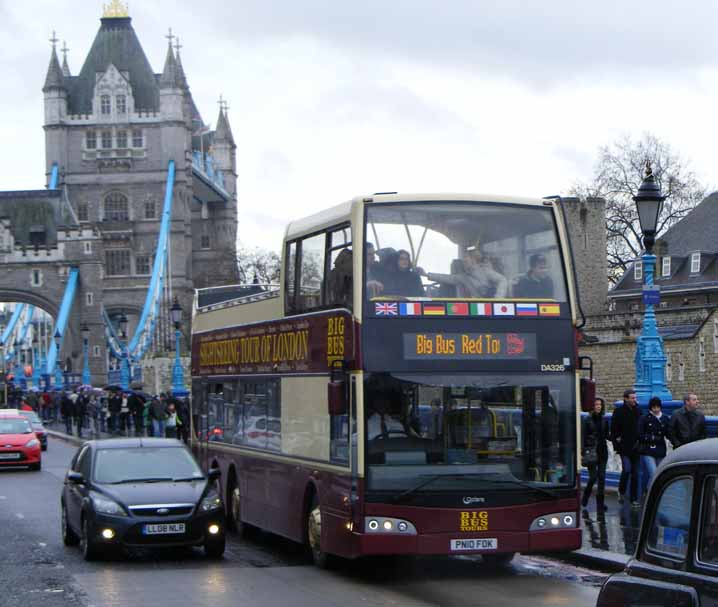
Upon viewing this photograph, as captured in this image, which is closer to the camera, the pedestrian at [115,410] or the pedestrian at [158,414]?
the pedestrian at [158,414]

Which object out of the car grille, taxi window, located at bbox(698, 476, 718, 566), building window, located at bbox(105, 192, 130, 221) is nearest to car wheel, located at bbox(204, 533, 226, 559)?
the car grille

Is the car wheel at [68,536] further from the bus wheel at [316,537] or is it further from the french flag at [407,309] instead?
the french flag at [407,309]

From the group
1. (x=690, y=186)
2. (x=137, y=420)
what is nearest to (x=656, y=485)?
(x=137, y=420)

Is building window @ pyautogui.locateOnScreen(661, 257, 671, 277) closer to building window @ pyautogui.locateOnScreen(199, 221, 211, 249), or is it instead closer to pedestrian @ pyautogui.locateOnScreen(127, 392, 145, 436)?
pedestrian @ pyautogui.locateOnScreen(127, 392, 145, 436)

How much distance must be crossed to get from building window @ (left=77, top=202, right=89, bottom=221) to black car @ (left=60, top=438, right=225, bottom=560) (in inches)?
4312

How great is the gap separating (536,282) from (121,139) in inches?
4580

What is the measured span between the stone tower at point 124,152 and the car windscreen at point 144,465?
10462 centimetres

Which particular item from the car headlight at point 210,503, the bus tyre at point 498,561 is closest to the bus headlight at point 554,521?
the bus tyre at point 498,561

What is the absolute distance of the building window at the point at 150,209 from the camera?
12581cm

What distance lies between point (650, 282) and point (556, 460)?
728 cm

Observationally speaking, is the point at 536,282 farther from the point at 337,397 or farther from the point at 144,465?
the point at 144,465

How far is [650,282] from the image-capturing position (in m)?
19.8

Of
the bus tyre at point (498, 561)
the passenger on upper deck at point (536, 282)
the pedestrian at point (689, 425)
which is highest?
the passenger on upper deck at point (536, 282)

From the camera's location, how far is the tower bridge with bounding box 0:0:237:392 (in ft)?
380
